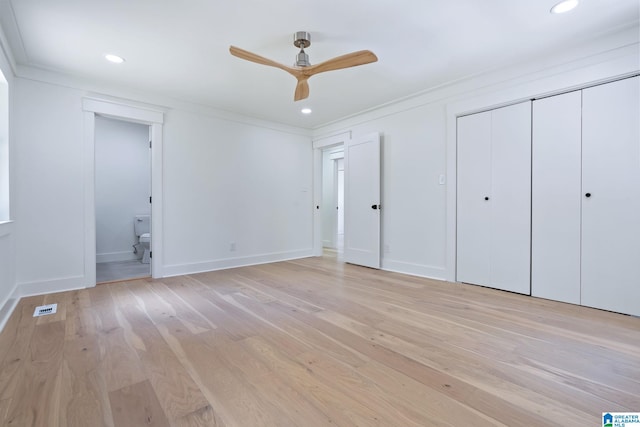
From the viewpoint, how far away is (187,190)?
4.09 metres

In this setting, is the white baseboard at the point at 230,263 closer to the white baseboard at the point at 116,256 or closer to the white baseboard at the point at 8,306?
the white baseboard at the point at 8,306

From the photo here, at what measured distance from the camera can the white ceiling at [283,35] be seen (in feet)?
7.02

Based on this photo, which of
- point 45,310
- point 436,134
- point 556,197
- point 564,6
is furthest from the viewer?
point 436,134

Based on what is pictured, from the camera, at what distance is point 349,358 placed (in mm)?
1773

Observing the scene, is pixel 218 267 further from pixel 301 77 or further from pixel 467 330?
pixel 467 330

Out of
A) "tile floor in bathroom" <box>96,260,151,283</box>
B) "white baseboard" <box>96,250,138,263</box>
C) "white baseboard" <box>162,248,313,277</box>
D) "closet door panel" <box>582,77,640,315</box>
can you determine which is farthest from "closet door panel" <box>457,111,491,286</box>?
"white baseboard" <box>96,250,138,263</box>

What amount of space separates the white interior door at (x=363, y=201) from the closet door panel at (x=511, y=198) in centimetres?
152

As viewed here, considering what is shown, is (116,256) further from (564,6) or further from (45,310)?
(564,6)

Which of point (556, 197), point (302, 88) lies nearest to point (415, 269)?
point (556, 197)

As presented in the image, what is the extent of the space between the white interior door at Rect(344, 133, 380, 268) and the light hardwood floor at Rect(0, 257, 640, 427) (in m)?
1.51

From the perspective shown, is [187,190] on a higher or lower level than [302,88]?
lower

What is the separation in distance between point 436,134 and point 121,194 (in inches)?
206

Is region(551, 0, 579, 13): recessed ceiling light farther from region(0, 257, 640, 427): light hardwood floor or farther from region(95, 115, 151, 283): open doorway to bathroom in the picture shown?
region(95, 115, 151, 283): open doorway to bathroom

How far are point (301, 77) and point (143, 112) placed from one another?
2352 millimetres
